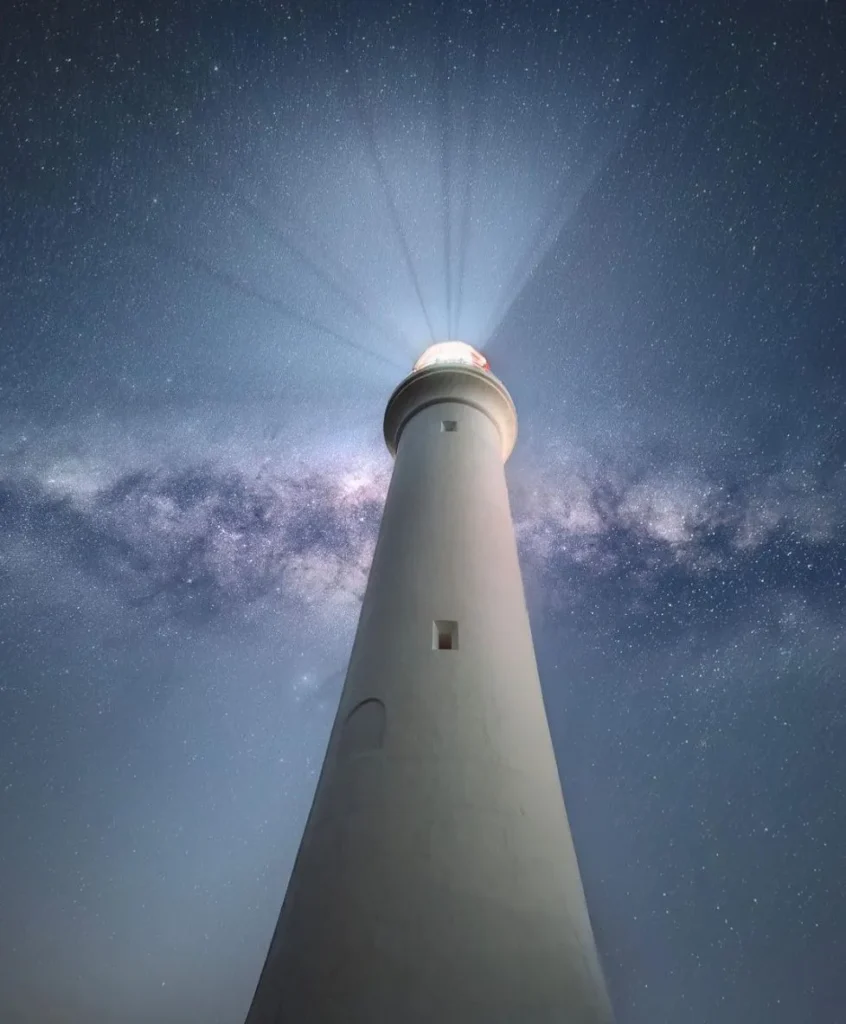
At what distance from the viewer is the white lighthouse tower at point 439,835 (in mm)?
4090

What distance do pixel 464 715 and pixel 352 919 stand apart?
1.83m

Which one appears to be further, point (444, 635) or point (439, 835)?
point (444, 635)

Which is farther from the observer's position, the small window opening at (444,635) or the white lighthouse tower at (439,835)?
the small window opening at (444,635)

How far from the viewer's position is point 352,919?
4.39m

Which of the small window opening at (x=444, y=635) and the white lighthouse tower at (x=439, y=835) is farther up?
the small window opening at (x=444, y=635)

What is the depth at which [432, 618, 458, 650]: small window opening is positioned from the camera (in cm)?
641

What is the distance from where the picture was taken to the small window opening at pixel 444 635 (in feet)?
21.0

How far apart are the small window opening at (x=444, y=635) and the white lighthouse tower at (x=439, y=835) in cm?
2

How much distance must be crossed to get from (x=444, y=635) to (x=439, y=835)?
214 cm

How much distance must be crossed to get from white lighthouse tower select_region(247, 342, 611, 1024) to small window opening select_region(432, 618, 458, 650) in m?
0.02

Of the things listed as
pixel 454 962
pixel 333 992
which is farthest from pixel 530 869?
pixel 333 992

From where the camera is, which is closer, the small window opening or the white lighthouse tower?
the white lighthouse tower

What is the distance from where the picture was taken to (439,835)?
4.75m

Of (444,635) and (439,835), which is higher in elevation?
(444,635)
